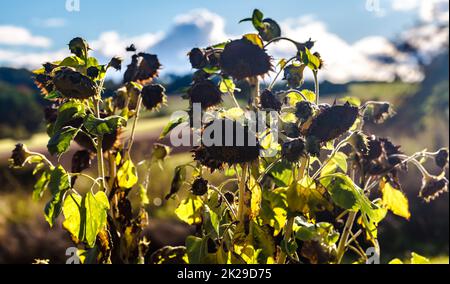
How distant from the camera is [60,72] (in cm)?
130

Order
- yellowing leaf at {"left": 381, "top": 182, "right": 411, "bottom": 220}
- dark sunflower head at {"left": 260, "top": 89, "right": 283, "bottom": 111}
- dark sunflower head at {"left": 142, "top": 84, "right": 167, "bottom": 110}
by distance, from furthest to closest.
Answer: yellowing leaf at {"left": 381, "top": 182, "right": 411, "bottom": 220}
dark sunflower head at {"left": 142, "top": 84, "right": 167, "bottom": 110}
dark sunflower head at {"left": 260, "top": 89, "right": 283, "bottom": 111}

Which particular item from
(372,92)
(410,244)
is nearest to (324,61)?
(410,244)

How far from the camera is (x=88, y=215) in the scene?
138 cm

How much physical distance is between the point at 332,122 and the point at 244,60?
0.23 meters

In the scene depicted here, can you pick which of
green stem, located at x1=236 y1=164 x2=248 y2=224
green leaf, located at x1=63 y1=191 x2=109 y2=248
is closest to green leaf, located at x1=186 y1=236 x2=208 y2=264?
green stem, located at x1=236 y1=164 x2=248 y2=224

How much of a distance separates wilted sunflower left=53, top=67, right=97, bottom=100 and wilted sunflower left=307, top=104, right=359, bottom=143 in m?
0.48

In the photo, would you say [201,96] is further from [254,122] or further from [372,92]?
[372,92]

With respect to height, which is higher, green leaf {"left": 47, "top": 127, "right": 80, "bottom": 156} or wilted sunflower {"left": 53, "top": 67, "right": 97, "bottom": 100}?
wilted sunflower {"left": 53, "top": 67, "right": 97, "bottom": 100}

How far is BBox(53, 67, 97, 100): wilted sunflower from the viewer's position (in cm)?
128

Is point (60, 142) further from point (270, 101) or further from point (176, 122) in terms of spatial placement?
point (270, 101)

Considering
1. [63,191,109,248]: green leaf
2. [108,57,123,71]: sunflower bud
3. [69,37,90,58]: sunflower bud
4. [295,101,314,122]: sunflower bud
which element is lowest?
Result: [63,191,109,248]: green leaf

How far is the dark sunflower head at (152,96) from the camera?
4.93 ft

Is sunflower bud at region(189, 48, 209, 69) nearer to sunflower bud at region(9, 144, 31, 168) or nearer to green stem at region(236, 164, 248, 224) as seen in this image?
green stem at region(236, 164, 248, 224)

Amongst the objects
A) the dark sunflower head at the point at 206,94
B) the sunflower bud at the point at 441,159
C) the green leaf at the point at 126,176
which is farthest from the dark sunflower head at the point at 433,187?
the green leaf at the point at 126,176
